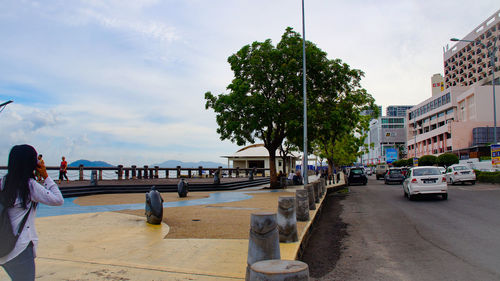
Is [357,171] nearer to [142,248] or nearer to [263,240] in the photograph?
[142,248]

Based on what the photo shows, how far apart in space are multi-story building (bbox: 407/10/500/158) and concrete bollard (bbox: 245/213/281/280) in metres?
59.8

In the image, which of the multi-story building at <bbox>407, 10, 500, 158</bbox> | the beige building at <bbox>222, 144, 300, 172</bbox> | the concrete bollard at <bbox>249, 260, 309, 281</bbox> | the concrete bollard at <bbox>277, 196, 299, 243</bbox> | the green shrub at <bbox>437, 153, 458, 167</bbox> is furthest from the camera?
the multi-story building at <bbox>407, 10, 500, 158</bbox>

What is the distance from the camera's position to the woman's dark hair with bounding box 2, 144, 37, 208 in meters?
2.87

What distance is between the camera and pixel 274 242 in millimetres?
4820

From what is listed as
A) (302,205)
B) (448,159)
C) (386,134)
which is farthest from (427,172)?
(386,134)

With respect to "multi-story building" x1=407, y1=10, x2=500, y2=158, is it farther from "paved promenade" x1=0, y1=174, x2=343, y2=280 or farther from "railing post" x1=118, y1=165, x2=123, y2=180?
"paved promenade" x1=0, y1=174, x2=343, y2=280

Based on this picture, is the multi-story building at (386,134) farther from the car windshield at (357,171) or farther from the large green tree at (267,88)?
the large green tree at (267,88)

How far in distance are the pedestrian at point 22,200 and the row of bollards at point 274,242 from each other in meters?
1.90

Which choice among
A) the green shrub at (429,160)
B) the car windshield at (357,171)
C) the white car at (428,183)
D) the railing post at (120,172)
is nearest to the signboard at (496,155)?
the car windshield at (357,171)

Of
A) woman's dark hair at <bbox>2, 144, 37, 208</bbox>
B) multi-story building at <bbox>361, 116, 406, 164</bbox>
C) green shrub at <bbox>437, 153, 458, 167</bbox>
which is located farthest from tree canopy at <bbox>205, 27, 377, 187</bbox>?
multi-story building at <bbox>361, 116, 406, 164</bbox>

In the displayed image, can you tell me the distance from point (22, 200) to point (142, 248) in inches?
147

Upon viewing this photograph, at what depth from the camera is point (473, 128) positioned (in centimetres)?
6756

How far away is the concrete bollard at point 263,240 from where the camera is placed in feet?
15.4

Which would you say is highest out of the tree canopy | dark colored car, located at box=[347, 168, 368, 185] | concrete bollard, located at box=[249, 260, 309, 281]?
the tree canopy
